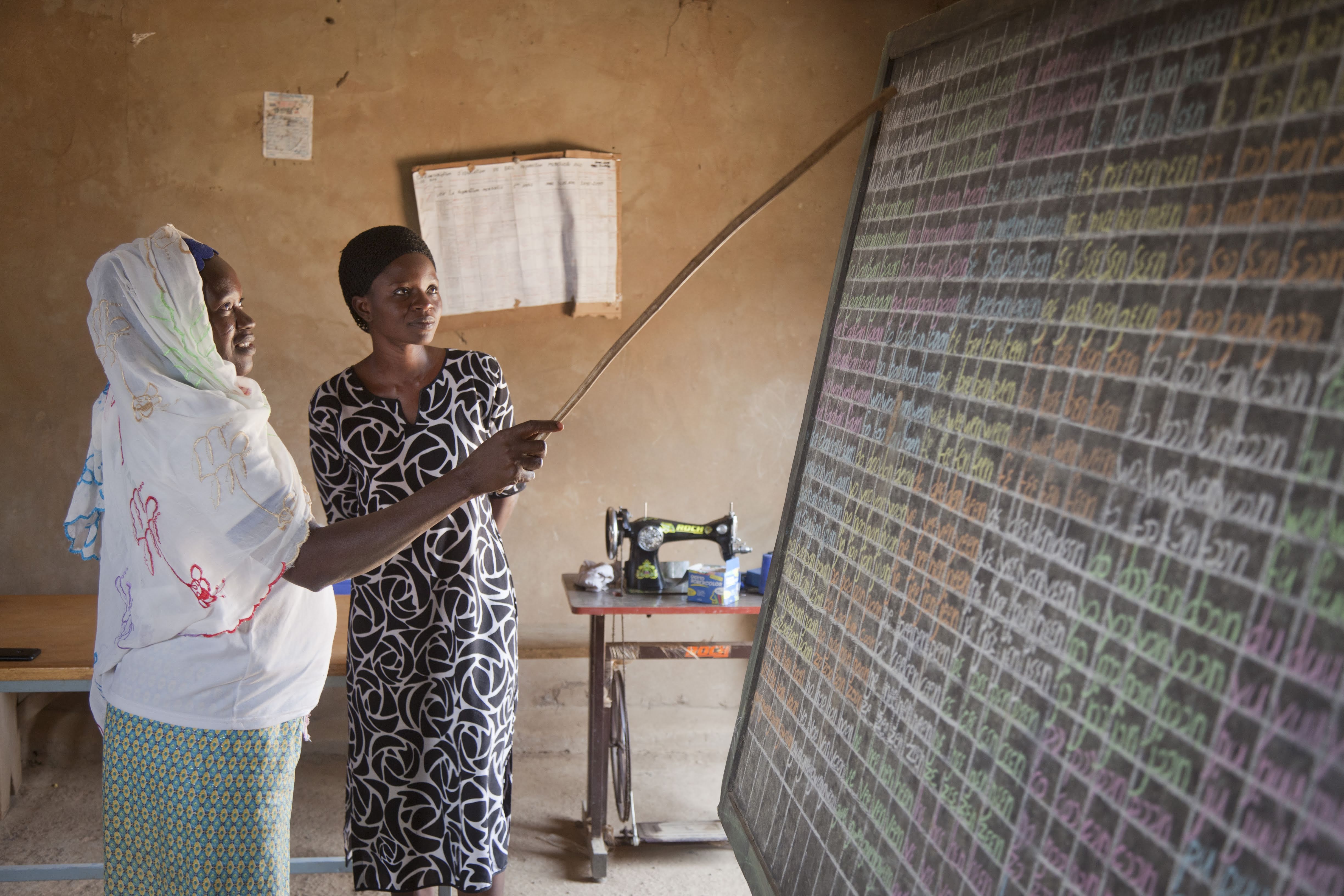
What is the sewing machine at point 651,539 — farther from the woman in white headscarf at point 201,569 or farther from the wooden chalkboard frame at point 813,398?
the wooden chalkboard frame at point 813,398

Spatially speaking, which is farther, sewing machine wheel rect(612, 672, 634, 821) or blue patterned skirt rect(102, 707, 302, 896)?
sewing machine wheel rect(612, 672, 634, 821)

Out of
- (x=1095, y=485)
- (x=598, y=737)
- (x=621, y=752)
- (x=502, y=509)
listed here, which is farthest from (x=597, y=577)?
(x=1095, y=485)

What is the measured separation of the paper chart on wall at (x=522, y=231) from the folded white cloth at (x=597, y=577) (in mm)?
1105

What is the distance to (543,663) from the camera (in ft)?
12.8

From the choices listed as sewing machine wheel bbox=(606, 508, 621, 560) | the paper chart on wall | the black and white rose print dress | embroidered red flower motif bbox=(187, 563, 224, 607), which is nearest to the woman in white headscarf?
embroidered red flower motif bbox=(187, 563, 224, 607)

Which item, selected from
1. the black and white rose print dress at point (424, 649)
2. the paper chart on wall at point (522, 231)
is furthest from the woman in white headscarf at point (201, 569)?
the paper chart on wall at point (522, 231)

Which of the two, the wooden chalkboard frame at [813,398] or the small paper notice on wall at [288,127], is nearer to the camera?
the wooden chalkboard frame at [813,398]

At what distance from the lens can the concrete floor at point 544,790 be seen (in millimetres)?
3072

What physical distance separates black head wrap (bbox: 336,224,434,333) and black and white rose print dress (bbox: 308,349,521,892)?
194 millimetres

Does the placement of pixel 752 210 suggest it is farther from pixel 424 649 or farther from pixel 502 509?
pixel 502 509

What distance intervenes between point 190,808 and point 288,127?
267cm

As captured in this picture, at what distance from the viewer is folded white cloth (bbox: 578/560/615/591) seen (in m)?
3.14

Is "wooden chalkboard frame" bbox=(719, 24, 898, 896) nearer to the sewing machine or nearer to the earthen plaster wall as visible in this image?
the sewing machine

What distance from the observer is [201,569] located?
1.50m
